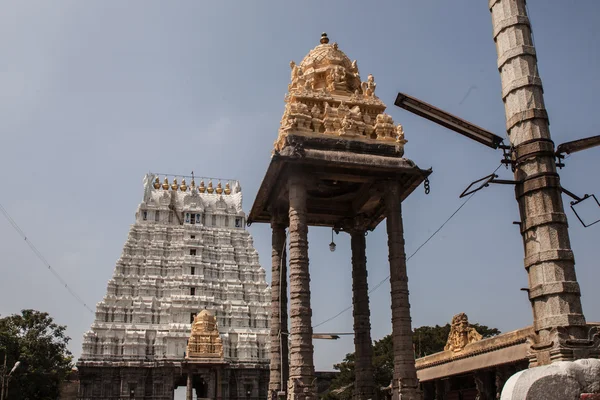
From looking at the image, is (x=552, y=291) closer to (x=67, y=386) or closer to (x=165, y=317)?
(x=165, y=317)

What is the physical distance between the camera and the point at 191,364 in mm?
50125

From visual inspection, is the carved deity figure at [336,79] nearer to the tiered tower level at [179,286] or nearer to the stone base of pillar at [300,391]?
the stone base of pillar at [300,391]

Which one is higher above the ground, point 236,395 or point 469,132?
point 469,132

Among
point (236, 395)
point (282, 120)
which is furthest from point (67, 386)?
point (282, 120)

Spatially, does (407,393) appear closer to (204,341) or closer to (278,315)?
(278,315)

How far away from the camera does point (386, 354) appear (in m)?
49.2

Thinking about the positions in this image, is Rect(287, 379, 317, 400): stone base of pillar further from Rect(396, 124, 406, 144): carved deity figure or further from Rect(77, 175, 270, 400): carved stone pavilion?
Rect(77, 175, 270, 400): carved stone pavilion

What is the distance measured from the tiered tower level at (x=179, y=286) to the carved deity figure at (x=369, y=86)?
41333 mm

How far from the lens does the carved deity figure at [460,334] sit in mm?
27578

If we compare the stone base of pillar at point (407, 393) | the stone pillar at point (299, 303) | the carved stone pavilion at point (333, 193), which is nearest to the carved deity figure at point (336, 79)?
the carved stone pavilion at point (333, 193)

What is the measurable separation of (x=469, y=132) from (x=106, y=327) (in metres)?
54.0

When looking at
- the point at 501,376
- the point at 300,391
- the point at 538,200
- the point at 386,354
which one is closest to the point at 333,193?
the point at 300,391

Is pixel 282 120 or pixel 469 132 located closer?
pixel 469 132

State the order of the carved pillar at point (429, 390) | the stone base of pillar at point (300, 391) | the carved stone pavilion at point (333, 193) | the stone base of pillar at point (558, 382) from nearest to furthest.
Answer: the stone base of pillar at point (558, 382)
the stone base of pillar at point (300, 391)
the carved stone pavilion at point (333, 193)
the carved pillar at point (429, 390)
